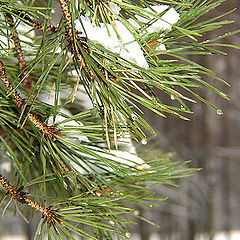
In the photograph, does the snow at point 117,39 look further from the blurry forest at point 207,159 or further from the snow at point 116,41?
the blurry forest at point 207,159

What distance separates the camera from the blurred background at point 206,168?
1.51 metres

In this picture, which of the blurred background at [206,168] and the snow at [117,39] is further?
the blurred background at [206,168]

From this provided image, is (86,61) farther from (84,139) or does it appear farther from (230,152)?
(230,152)

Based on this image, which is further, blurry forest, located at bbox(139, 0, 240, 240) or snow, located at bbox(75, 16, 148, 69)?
blurry forest, located at bbox(139, 0, 240, 240)

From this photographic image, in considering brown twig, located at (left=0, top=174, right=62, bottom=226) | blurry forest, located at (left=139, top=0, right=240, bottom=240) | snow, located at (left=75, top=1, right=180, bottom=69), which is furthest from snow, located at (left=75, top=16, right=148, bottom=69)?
blurry forest, located at (left=139, top=0, right=240, bottom=240)

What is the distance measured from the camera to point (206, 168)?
1550mm

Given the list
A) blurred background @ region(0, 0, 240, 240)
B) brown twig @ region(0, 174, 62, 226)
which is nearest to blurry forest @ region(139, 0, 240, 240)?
blurred background @ region(0, 0, 240, 240)

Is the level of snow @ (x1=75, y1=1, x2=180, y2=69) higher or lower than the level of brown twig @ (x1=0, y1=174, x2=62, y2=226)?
higher

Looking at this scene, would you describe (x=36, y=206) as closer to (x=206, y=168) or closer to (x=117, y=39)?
(x=117, y=39)

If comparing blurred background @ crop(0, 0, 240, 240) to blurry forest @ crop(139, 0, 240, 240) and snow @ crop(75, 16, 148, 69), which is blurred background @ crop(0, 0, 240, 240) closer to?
blurry forest @ crop(139, 0, 240, 240)

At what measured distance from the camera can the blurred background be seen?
4.94 ft

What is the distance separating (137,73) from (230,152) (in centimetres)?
141

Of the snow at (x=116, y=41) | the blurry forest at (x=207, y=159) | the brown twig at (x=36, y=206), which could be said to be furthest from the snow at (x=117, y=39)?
the blurry forest at (x=207, y=159)

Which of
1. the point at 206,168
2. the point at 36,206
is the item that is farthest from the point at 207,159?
the point at 36,206
